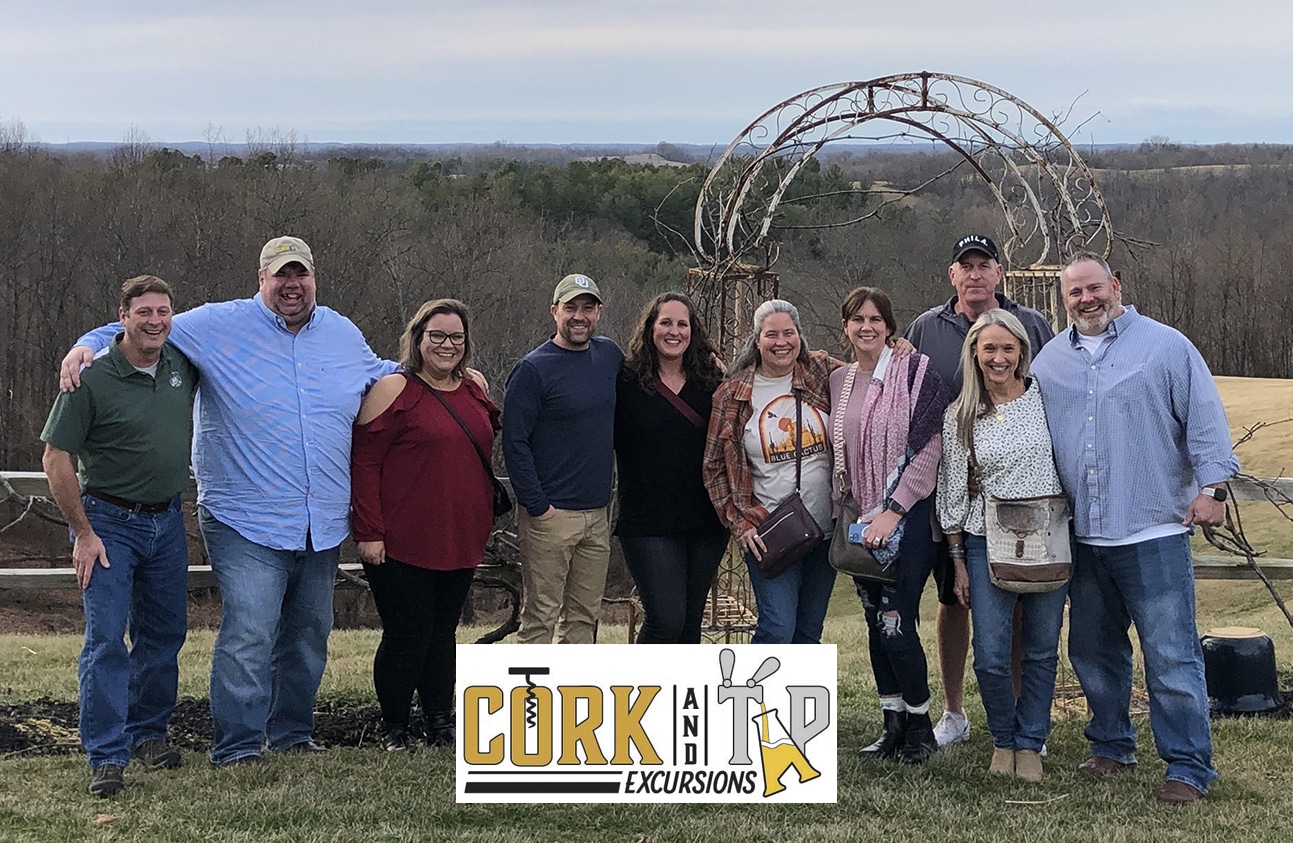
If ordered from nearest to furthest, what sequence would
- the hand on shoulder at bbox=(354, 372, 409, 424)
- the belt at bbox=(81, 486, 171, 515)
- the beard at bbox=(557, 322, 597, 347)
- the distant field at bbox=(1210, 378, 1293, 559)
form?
the belt at bbox=(81, 486, 171, 515) → the hand on shoulder at bbox=(354, 372, 409, 424) → the beard at bbox=(557, 322, 597, 347) → the distant field at bbox=(1210, 378, 1293, 559)

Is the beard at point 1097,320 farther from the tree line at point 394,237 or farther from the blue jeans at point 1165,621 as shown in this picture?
the tree line at point 394,237

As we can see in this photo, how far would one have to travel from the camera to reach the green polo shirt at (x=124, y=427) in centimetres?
419

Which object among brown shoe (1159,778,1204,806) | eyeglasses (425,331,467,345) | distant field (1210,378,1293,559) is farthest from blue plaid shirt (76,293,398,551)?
distant field (1210,378,1293,559)

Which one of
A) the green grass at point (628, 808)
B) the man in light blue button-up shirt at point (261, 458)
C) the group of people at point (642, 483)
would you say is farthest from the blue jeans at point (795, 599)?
the man in light blue button-up shirt at point (261, 458)

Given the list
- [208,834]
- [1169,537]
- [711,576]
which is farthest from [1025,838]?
[208,834]

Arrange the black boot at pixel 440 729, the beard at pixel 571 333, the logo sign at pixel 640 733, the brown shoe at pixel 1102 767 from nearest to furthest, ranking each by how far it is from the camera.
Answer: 1. the logo sign at pixel 640 733
2. the brown shoe at pixel 1102 767
3. the beard at pixel 571 333
4. the black boot at pixel 440 729

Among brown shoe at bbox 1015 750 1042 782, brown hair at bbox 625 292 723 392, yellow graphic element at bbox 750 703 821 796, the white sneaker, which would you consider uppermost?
brown hair at bbox 625 292 723 392

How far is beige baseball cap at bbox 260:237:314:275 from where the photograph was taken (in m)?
4.57

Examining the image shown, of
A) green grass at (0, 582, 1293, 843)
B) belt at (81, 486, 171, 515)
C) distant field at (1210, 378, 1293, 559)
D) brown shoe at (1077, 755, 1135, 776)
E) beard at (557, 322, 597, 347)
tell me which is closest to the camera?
green grass at (0, 582, 1293, 843)

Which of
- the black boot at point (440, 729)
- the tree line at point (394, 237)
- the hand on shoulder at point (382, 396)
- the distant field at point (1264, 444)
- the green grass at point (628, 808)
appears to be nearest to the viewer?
the green grass at point (628, 808)

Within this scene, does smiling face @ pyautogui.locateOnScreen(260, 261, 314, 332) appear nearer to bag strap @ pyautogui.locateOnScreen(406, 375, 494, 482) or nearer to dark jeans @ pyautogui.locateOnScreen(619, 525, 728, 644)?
bag strap @ pyautogui.locateOnScreen(406, 375, 494, 482)

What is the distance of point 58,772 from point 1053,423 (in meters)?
3.85

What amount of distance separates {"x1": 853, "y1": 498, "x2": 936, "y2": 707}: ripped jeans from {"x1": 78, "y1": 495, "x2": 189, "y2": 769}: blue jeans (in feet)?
8.34

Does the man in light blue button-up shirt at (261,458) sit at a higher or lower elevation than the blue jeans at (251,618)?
higher
